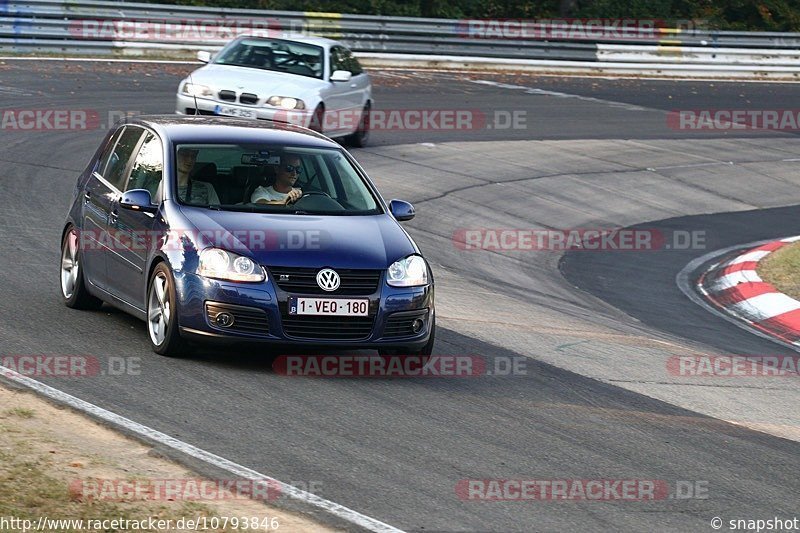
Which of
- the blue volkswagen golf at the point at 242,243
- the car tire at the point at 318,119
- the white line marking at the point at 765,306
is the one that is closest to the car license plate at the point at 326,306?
the blue volkswagen golf at the point at 242,243

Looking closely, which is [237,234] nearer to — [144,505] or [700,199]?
[144,505]

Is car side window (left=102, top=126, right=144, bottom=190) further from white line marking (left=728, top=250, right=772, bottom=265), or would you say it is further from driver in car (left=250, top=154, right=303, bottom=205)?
white line marking (left=728, top=250, right=772, bottom=265)

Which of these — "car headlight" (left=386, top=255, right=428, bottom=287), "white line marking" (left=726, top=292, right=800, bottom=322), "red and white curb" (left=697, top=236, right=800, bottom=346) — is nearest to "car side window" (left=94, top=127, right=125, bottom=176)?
"car headlight" (left=386, top=255, right=428, bottom=287)

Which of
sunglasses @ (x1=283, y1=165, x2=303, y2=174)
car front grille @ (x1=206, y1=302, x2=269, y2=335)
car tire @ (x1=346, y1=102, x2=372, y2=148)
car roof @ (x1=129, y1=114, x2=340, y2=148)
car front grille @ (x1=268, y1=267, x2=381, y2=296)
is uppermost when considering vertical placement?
car roof @ (x1=129, y1=114, x2=340, y2=148)

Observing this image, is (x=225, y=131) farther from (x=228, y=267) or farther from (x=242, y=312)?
(x=242, y=312)

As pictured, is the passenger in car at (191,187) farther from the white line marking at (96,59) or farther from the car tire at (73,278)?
the white line marking at (96,59)

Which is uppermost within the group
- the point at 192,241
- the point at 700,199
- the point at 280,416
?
the point at 192,241

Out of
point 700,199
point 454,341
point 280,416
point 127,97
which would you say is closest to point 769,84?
point 700,199

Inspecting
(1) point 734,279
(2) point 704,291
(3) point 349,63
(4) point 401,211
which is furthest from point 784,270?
(3) point 349,63

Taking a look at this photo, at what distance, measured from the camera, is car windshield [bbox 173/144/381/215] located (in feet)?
30.3

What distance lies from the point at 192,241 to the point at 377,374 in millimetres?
1493

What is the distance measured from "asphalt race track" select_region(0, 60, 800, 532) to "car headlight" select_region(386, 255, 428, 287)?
64 cm

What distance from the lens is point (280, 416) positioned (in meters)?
7.49

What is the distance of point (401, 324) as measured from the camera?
8.72m
